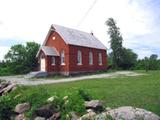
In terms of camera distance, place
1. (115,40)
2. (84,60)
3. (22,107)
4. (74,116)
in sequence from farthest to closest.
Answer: (115,40)
(84,60)
(22,107)
(74,116)

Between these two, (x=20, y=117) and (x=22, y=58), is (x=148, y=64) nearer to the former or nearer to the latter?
(x=22, y=58)

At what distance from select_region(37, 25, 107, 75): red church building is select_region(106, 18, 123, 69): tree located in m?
15.6

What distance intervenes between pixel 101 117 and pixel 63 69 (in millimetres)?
31018

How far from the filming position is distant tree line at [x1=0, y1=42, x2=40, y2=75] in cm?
4975

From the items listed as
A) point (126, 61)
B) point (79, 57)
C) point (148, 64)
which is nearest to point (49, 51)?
point (79, 57)

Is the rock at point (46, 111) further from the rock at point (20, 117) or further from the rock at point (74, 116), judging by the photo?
the rock at point (74, 116)

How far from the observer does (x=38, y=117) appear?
12.5 meters

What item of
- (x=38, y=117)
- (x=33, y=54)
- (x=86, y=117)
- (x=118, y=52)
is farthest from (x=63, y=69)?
(x=86, y=117)

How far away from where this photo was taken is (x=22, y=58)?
1983 inches

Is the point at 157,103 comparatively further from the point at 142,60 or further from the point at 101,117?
the point at 142,60

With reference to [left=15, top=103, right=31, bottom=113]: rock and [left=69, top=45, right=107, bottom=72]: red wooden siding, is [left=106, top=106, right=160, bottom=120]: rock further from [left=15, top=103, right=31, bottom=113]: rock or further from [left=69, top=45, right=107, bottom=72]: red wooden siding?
[left=69, top=45, right=107, bottom=72]: red wooden siding

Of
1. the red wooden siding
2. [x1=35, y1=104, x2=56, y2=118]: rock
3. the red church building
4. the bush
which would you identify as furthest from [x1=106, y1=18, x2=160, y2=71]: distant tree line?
[x1=35, y1=104, x2=56, y2=118]: rock

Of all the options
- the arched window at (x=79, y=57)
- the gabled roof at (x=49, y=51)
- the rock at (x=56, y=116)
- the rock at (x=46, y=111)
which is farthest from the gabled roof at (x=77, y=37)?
the rock at (x=56, y=116)

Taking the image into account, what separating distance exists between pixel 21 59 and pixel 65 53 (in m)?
13.0
